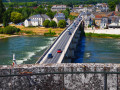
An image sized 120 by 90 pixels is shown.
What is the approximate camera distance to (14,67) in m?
3.87

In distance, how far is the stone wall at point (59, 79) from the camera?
382 centimetres

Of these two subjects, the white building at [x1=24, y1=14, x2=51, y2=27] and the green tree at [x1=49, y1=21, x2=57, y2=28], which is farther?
the white building at [x1=24, y1=14, x2=51, y2=27]

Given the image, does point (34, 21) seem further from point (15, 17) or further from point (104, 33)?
point (104, 33)

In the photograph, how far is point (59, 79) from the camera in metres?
3.86

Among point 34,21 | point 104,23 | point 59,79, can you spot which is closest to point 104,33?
point 104,23

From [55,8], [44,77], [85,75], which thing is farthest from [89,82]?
[55,8]

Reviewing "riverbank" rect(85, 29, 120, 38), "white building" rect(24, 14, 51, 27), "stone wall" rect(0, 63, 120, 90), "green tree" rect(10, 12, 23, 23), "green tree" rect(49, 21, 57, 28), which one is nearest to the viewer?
"stone wall" rect(0, 63, 120, 90)

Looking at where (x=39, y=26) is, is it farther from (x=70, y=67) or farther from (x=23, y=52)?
(x=70, y=67)

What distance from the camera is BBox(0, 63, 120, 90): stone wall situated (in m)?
3.82

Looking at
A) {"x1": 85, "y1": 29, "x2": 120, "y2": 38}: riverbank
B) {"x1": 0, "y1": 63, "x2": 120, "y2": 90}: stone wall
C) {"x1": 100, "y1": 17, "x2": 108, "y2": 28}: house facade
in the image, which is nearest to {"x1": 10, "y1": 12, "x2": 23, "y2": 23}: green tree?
{"x1": 85, "y1": 29, "x2": 120, "y2": 38}: riverbank

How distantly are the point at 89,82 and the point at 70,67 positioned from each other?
416mm

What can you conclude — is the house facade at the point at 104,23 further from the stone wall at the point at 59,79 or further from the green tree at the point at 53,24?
the stone wall at the point at 59,79

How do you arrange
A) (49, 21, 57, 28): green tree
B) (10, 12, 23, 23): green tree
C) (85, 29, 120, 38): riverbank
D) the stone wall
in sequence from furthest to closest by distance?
(10, 12, 23, 23): green tree
(49, 21, 57, 28): green tree
(85, 29, 120, 38): riverbank
the stone wall

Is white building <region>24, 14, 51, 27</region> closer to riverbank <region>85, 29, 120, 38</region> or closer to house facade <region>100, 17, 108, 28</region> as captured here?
riverbank <region>85, 29, 120, 38</region>
